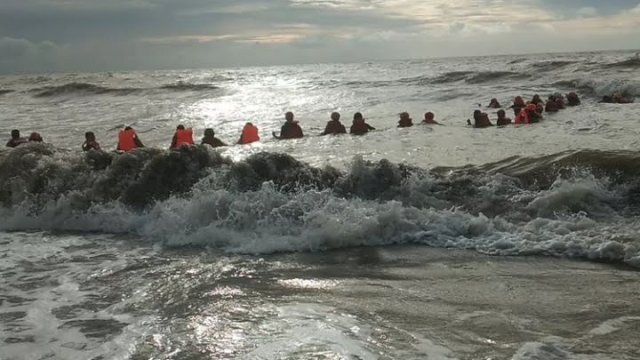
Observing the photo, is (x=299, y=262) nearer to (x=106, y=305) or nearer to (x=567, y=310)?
(x=106, y=305)

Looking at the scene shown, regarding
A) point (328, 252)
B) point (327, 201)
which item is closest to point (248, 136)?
point (327, 201)

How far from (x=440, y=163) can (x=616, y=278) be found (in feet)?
20.1

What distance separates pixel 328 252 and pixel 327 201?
1.50 meters

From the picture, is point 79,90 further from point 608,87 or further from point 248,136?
point 608,87

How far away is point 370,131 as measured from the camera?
56.7ft

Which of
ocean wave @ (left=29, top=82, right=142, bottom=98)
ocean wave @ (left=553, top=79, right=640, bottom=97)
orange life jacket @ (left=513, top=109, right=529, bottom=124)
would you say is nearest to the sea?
orange life jacket @ (left=513, top=109, right=529, bottom=124)

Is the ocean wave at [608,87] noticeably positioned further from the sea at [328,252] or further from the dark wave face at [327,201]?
the dark wave face at [327,201]

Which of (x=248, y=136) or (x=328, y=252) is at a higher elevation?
(x=248, y=136)

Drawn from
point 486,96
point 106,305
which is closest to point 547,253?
point 106,305

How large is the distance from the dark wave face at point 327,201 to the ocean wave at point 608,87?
56.6 ft

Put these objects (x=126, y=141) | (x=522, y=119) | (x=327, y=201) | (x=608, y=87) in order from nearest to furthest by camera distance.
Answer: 1. (x=327, y=201)
2. (x=126, y=141)
3. (x=522, y=119)
4. (x=608, y=87)

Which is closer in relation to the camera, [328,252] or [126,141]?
[328,252]

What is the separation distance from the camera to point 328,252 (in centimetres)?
715

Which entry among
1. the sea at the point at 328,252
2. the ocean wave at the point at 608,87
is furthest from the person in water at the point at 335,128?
the ocean wave at the point at 608,87
